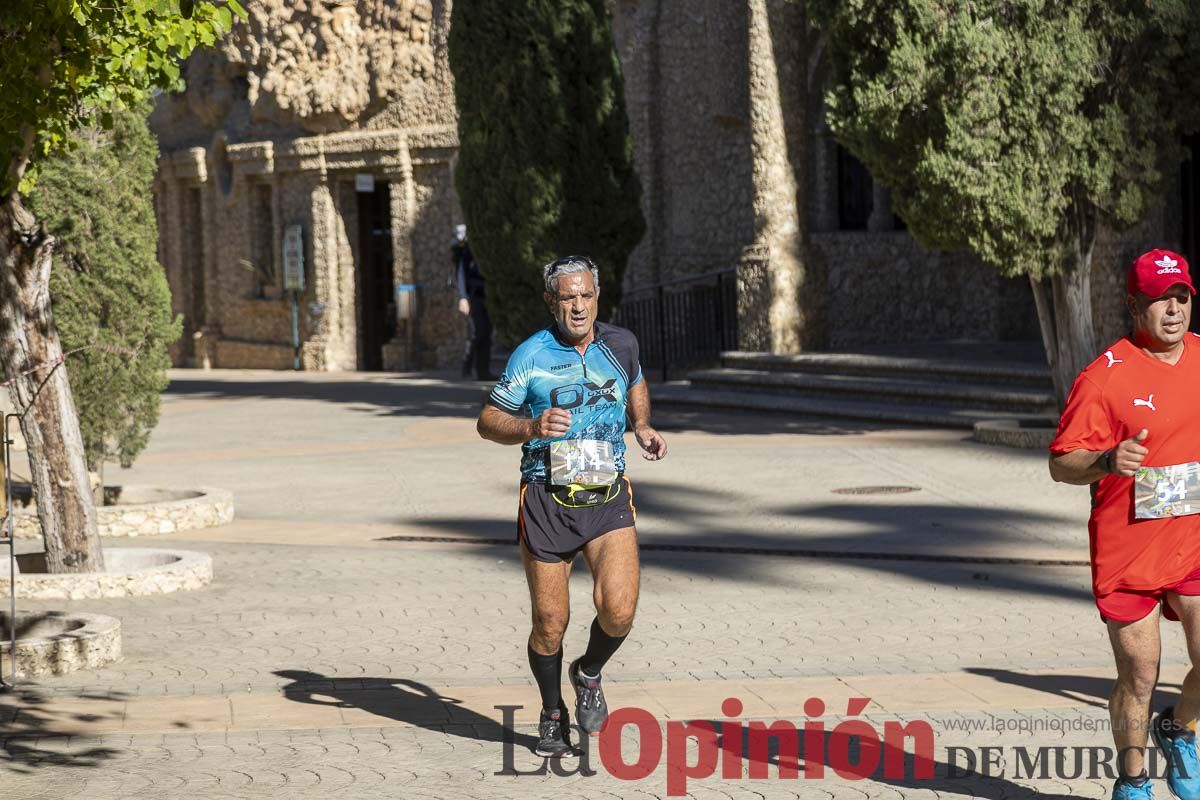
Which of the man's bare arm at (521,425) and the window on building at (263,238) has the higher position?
the window on building at (263,238)

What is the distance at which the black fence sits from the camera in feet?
78.4

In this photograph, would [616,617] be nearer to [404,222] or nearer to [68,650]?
[68,650]

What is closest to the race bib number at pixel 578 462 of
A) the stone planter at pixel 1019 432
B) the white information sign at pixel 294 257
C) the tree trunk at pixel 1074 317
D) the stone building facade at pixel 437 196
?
the stone planter at pixel 1019 432

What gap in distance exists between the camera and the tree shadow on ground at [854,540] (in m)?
10.2

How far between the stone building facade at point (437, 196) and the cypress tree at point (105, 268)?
961 cm

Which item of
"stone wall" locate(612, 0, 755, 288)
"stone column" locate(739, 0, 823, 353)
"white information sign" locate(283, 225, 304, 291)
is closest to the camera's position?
"stone column" locate(739, 0, 823, 353)

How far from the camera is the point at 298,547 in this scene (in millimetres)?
11688

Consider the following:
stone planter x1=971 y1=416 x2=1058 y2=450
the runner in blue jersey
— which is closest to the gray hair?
the runner in blue jersey

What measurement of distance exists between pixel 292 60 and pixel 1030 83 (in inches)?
681

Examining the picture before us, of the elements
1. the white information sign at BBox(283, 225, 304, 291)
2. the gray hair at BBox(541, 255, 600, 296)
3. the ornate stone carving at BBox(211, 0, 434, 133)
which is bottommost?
the gray hair at BBox(541, 255, 600, 296)

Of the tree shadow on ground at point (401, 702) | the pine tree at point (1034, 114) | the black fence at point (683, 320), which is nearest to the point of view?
the tree shadow on ground at point (401, 702)

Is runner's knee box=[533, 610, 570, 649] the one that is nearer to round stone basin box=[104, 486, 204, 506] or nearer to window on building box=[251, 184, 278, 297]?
round stone basin box=[104, 486, 204, 506]

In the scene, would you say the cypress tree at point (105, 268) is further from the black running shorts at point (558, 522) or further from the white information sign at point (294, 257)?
the white information sign at point (294, 257)

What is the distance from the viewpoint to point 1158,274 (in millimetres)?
5180
